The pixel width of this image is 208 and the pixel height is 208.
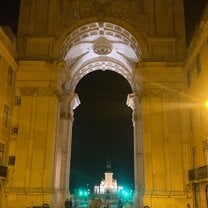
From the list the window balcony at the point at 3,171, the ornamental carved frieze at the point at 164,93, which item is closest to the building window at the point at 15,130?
the window balcony at the point at 3,171

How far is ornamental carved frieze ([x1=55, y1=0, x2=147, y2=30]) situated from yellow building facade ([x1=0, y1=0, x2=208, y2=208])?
0.32 feet

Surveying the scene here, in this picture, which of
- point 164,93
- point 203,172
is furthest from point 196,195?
point 164,93

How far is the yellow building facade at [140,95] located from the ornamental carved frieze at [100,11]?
0.32ft

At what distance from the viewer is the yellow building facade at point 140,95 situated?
26469 mm

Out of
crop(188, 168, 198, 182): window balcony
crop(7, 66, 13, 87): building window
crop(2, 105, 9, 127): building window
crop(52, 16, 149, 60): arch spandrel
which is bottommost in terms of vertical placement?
crop(188, 168, 198, 182): window balcony

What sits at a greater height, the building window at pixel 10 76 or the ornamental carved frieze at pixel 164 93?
the building window at pixel 10 76

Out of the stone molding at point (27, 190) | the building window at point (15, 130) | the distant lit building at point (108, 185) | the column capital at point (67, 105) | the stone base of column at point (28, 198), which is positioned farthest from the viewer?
the distant lit building at point (108, 185)

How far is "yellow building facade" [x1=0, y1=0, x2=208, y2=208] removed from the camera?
26.5 metres

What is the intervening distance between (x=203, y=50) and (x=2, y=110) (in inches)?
642

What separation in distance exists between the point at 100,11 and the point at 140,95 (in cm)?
899

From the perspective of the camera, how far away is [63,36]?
31188 millimetres

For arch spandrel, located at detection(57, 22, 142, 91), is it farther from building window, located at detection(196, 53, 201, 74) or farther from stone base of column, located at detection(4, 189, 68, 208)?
stone base of column, located at detection(4, 189, 68, 208)

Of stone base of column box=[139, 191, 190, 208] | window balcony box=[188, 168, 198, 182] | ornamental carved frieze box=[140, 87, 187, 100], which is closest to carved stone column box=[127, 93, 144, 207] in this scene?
ornamental carved frieze box=[140, 87, 187, 100]

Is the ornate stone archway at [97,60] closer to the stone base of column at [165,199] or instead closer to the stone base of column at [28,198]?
the stone base of column at [165,199]
